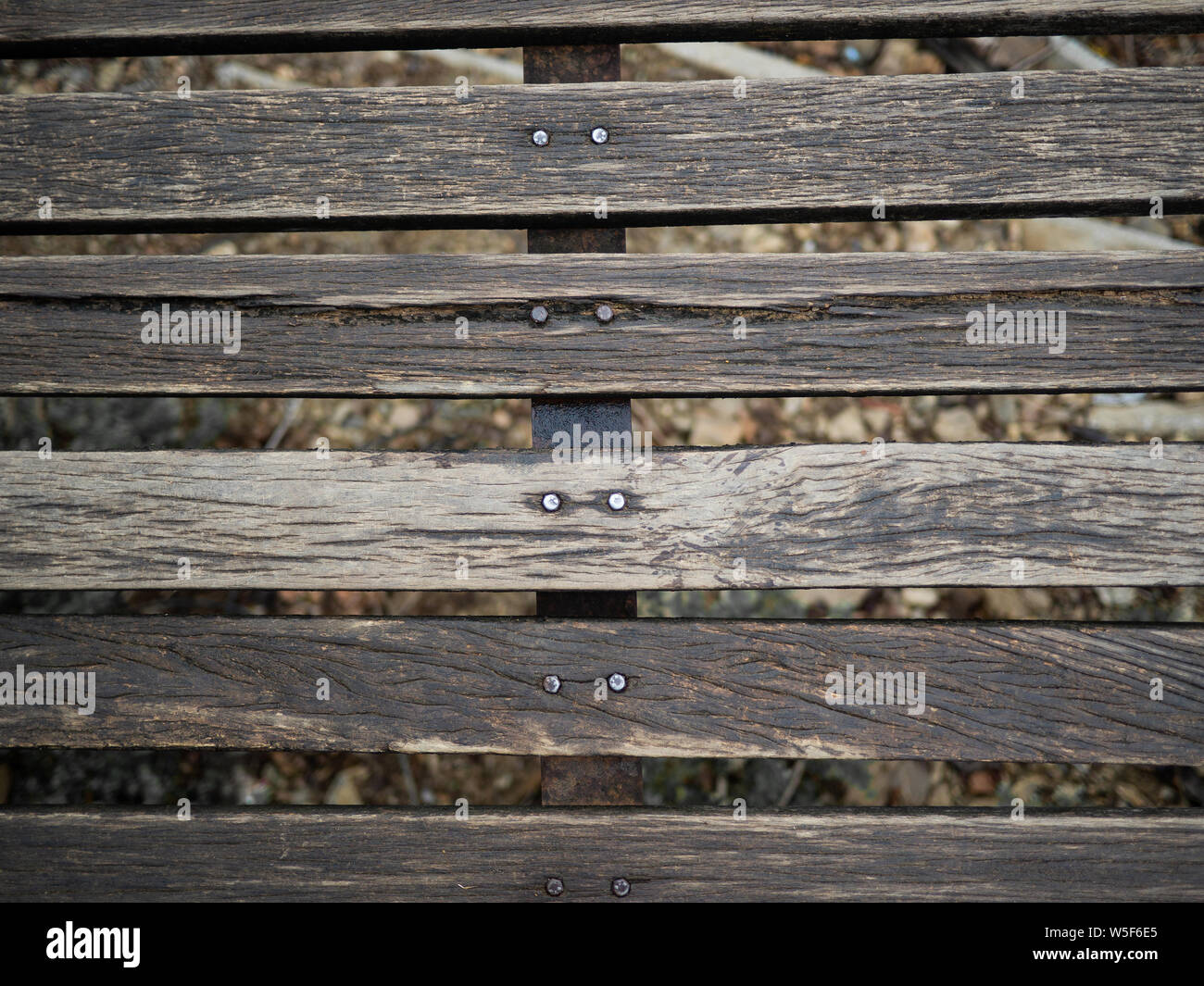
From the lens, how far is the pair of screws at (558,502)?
5.56ft

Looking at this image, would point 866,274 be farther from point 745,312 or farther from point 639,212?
point 639,212

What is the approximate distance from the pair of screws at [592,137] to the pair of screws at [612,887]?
1757 millimetres

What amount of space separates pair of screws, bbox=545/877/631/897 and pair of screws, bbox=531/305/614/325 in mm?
1318

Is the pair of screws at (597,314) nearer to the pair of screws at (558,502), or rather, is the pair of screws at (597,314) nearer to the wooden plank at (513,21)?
the pair of screws at (558,502)

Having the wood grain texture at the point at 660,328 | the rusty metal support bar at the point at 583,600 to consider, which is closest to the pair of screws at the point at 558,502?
the rusty metal support bar at the point at 583,600

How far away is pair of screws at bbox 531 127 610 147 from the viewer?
1.75 m

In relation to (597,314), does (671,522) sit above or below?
below

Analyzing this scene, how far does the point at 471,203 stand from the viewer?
1.75 m

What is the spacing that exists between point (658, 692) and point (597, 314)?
91 centimetres

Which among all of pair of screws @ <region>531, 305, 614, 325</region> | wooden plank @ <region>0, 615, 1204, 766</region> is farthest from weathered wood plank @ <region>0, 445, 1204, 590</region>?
pair of screws @ <region>531, 305, 614, 325</region>

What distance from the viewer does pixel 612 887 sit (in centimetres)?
170

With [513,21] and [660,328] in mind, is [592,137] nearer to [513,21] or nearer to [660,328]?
[513,21]

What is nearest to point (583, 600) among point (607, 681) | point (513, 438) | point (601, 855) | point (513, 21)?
point (607, 681)
